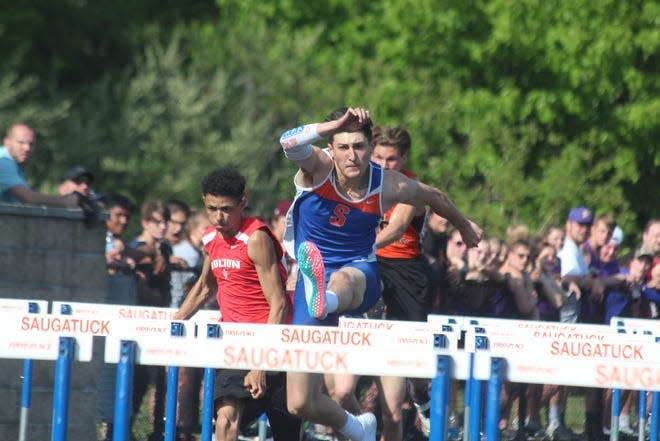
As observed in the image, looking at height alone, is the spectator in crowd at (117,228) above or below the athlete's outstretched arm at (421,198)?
above

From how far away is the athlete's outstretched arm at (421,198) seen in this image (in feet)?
28.6

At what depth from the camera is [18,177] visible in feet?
36.2

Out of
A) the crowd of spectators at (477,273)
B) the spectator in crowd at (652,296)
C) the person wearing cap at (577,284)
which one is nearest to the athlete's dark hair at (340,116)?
the crowd of spectators at (477,273)

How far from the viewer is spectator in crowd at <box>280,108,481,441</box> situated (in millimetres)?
8125

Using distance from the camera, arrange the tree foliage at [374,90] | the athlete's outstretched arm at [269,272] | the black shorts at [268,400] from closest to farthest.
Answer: the athlete's outstretched arm at [269,272] → the black shorts at [268,400] → the tree foliage at [374,90]

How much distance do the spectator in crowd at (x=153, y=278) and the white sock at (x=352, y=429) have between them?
1728 millimetres

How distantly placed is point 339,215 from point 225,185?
30.3 inches

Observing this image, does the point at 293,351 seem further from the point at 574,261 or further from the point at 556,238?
the point at 556,238

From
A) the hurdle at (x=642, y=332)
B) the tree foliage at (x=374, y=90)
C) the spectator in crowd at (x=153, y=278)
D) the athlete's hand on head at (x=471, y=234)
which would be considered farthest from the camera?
the tree foliage at (x=374, y=90)

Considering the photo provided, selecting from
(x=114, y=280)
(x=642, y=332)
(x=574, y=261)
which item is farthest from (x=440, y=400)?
(x=574, y=261)

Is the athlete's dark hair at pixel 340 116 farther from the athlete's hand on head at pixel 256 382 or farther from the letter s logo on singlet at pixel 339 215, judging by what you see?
the athlete's hand on head at pixel 256 382

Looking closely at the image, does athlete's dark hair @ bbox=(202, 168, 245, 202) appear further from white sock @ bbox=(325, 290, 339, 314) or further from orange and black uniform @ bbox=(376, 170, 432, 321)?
orange and black uniform @ bbox=(376, 170, 432, 321)

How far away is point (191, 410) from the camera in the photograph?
32.6 ft

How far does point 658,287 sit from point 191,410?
5.53 metres
